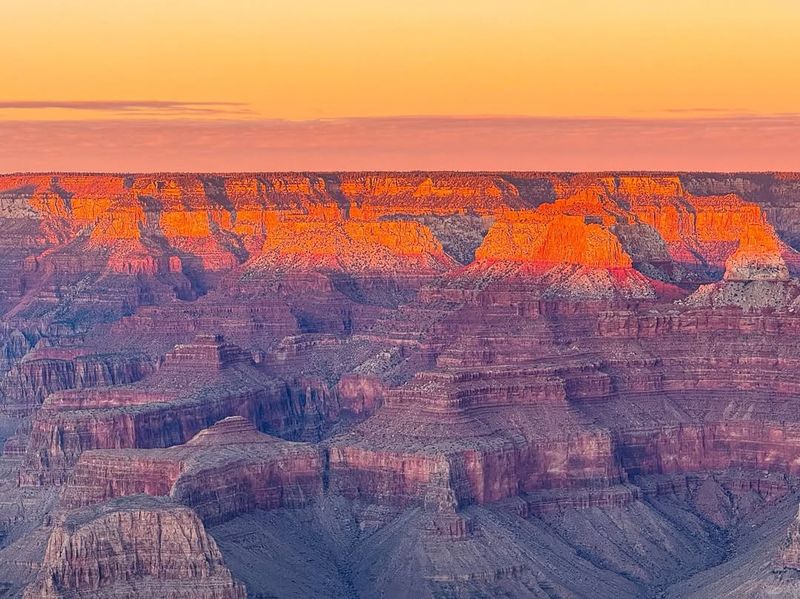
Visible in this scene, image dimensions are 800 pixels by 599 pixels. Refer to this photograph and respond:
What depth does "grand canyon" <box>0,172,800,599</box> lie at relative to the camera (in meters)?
110

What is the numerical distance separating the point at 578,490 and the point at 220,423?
14.4 meters

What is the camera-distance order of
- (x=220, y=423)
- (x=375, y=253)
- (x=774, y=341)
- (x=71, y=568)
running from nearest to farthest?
(x=71, y=568) → (x=220, y=423) → (x=774, y=341) → (x=375, y=253)

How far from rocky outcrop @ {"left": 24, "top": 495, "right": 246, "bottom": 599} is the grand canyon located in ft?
0.29

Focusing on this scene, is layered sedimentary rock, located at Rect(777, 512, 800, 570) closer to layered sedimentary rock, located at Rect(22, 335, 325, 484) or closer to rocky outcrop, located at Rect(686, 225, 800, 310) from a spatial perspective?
rocky outcrop, located at Rect(686, 225, 800, 310)

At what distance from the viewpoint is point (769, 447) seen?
129500mm

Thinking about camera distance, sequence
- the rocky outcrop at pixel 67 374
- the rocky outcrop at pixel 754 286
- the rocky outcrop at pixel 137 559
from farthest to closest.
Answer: the rocky outcrop at pixel 67 374, the rocky outcrop at pixel 754 286, the rocky outcrop at pixel 137 559

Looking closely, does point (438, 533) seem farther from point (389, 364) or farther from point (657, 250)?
point (657, 250)

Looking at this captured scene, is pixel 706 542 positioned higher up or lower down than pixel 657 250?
lower down

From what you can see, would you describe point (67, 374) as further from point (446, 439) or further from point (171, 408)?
point (446, 439)

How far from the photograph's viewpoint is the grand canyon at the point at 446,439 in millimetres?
109625

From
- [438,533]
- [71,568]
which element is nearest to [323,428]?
[438,533]

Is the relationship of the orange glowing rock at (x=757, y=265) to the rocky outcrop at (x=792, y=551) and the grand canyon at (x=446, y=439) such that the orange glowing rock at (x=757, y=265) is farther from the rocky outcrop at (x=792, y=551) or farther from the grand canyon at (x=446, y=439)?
the rocky outcrop at (x=792, y=551)

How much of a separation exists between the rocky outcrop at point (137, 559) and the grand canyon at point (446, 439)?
87 mm

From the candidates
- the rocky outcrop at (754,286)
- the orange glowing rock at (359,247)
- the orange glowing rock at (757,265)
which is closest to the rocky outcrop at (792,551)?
the rocky outcrop at (754,286)
